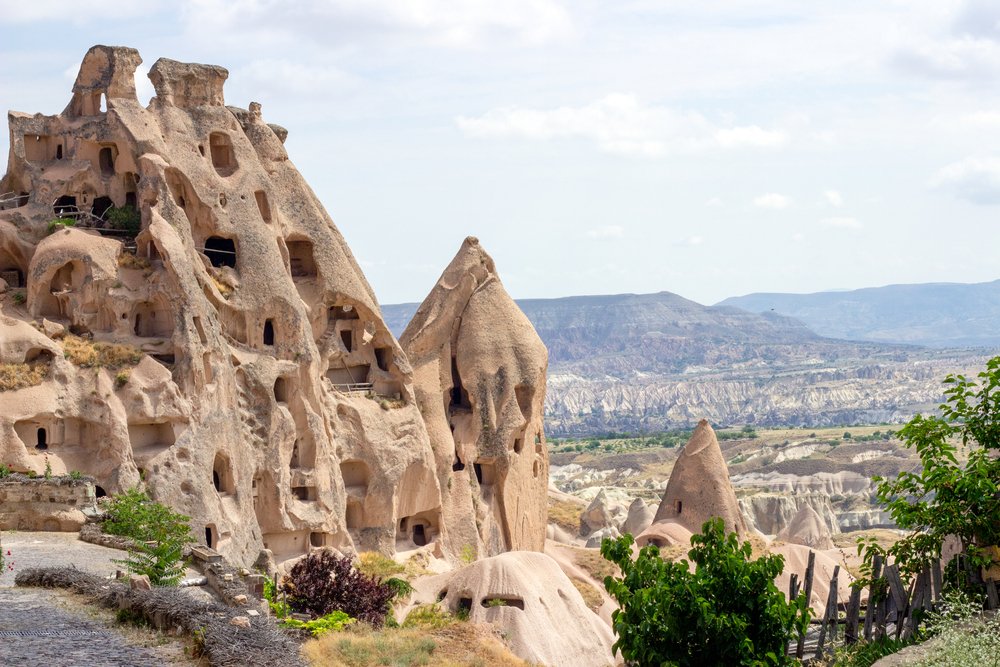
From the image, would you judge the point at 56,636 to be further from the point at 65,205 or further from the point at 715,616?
the point at 65,205

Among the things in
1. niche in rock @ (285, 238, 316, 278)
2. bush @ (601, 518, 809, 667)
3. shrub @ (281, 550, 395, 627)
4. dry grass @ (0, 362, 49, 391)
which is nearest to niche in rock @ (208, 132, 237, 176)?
niche in rock @ (285, 238, 316, 278)

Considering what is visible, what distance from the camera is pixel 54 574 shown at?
2039cm

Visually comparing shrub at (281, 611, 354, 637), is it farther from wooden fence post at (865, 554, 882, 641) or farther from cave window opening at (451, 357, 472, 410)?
cave window opening at (451, 357, 472, 410)

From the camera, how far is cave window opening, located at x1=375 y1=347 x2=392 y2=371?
46.1 meters

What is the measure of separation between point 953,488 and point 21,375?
23.8 m

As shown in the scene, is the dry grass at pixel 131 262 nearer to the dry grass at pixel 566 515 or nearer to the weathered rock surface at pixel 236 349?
the weathered rock surface at pixel 236 349

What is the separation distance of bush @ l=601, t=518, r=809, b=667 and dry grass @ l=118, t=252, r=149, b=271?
23.1 metres

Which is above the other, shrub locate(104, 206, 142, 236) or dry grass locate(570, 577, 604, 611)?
shrub locate(104, 206, 142, 236)

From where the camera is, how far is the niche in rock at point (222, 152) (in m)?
43.4

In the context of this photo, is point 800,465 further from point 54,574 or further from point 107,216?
point 54,574

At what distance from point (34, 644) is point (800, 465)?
4511 inches

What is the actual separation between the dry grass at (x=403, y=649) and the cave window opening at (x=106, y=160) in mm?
19955

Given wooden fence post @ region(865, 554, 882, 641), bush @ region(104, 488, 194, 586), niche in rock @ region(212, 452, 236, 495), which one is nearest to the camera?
wooden fence post @ region(865, 554, 882, 641)

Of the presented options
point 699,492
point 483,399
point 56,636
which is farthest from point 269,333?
point 56,636
